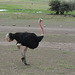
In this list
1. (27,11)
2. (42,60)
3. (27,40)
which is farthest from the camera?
(27,11)

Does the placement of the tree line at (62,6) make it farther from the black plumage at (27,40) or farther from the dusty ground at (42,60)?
the black plumage at (27,40)

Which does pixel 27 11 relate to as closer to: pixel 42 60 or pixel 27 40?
pixel 42 60

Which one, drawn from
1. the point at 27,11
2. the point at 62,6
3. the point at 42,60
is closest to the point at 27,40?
the point at 42,60

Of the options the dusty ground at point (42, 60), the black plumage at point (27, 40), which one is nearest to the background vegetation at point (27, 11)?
the dusty ground at point (42, 60)

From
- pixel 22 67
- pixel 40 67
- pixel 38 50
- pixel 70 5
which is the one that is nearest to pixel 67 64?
pixel 40 67

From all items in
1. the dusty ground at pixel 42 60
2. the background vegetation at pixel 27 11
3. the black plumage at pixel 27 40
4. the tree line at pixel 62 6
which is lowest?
the background vegetation at pixel 27 11

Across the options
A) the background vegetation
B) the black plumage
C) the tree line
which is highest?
the black plumage

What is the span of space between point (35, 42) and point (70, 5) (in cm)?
2527

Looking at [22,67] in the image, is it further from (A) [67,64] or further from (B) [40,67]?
(A) [67,64]

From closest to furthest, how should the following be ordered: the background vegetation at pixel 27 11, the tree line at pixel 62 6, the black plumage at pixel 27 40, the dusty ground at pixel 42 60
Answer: the dusty ground at pixel 42 60
the black plumage at pixel 27 40
the background vegetation at pixel 27 11
the tree line at pixel 62 6

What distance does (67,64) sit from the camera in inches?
310

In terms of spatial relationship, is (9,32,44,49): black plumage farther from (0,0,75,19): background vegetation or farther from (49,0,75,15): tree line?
(49,0,75,15): tree line

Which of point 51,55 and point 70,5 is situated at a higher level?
point 51,55

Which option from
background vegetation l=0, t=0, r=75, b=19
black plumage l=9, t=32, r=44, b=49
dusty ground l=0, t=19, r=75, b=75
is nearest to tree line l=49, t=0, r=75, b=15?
background vegetation l=0, t=0, r=75, b=19
